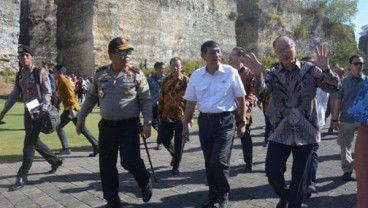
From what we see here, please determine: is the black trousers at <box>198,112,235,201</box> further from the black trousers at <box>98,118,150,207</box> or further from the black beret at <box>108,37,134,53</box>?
the black beret at <box>108,37,134,53</box>

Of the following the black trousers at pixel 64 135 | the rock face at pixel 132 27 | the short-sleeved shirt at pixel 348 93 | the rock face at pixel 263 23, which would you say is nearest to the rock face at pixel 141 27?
the rock face at pixel 132 27

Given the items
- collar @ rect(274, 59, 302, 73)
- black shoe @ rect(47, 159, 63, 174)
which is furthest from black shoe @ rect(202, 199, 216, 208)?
black shoe @ rect(47, 159, 63, 174)

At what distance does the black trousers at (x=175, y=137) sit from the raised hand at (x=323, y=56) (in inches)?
117

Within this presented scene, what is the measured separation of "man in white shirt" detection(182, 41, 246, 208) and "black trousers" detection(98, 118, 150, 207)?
2.65 feet

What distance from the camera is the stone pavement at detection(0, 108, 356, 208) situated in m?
5.03

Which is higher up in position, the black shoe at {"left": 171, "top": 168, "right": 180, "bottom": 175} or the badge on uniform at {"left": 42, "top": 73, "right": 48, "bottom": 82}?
the badge on uniform at {"left": 42, "top": 73, "right": 48, "bottom": 82}

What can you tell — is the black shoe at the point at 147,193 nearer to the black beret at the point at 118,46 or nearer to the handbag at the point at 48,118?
the black beret at the point at 118,46

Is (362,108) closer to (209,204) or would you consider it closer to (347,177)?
(209,204)

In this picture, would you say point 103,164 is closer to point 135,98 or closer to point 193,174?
point 135,98

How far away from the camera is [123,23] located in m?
29.5

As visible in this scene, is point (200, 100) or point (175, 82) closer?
point (200, 100)

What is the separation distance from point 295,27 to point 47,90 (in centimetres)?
4530

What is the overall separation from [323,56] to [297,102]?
529 millimetres

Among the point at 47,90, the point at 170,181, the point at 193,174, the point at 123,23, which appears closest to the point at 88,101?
the point at 47,90
